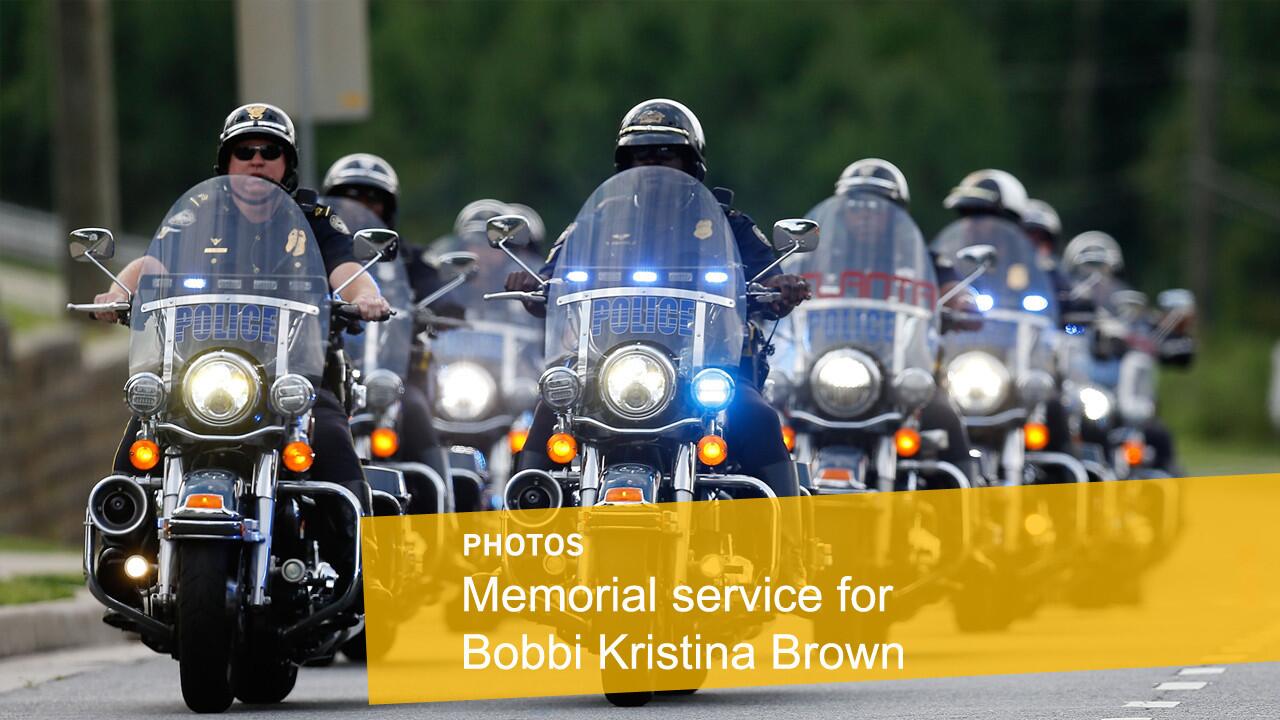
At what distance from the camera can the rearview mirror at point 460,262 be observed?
13836 mm

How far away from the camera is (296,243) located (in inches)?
445

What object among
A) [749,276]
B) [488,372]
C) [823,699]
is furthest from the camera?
[488,372]

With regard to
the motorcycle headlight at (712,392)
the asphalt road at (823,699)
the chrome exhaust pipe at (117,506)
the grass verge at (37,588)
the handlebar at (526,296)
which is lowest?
the asphalt road at (823,699)

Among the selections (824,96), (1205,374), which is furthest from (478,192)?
(1205,374)

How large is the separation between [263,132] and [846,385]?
3513 mm

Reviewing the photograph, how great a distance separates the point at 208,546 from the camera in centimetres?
1034

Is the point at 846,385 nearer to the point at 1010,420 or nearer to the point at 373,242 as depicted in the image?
the point at 1010,420

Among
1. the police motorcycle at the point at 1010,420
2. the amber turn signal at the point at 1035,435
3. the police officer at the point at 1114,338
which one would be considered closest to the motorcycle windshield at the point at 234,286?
the police motorcycle at the point at 1010,420

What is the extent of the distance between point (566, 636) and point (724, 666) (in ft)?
3.32

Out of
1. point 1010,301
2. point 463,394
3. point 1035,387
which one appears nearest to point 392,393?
point 463,394

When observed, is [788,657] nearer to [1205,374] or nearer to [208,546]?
[208,546]

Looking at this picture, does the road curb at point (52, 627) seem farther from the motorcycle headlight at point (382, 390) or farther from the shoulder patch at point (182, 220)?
the shoulder patch at point (182, 220)

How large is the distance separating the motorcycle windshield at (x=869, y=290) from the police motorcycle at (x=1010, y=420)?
1.84 ft

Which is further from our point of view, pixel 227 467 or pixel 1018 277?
pixel 1018 277
